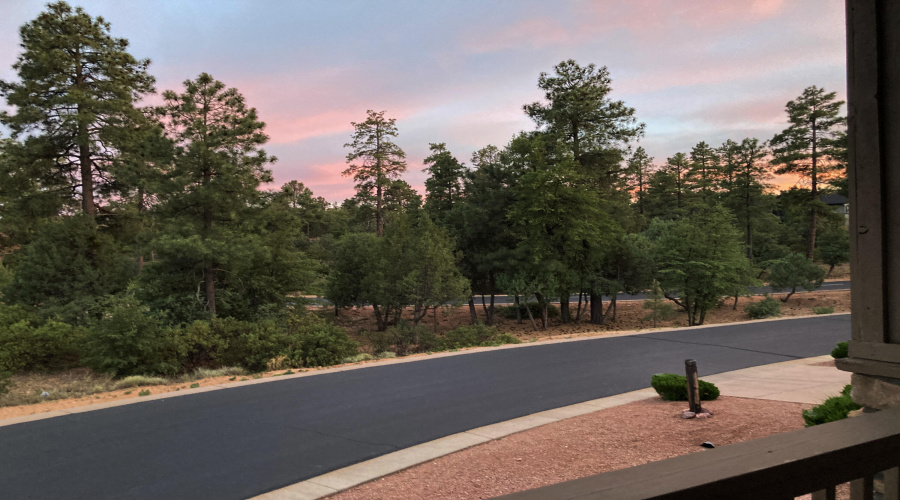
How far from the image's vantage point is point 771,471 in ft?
4.21

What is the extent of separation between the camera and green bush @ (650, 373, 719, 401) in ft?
24.8

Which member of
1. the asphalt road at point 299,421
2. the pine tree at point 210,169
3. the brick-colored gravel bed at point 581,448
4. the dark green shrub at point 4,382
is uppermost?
the pine tree at point 210,169

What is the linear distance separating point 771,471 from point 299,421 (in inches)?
274

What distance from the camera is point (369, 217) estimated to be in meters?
48.4

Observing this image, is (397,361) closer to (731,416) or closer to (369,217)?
(731,416)

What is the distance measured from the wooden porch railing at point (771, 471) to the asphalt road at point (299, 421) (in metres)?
4.73

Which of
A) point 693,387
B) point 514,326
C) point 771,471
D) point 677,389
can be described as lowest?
point 514,326

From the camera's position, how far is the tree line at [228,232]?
20250 millimetres

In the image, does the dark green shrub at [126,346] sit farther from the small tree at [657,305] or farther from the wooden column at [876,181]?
the small tree at [657,305]

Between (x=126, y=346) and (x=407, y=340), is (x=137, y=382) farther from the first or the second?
(x=407, y=340)

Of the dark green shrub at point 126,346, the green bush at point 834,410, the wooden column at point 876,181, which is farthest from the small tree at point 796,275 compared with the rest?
the wooden column at point 876,181

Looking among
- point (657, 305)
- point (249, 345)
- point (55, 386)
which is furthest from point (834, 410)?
point (657, 305)

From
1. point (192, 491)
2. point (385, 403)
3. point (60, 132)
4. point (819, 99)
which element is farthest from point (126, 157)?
point (819, 99)

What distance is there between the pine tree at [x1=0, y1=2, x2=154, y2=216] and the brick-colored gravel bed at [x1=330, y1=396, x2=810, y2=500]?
84.4 ft
